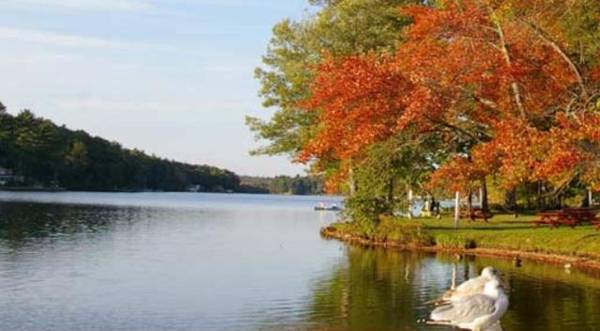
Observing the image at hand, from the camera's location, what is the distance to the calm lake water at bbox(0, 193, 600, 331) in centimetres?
1788

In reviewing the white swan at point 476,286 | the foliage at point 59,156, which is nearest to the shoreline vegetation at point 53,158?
the foliage at point 59,156

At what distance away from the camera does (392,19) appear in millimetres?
40625

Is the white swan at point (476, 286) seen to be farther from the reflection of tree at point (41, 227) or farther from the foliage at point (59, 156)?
the foliage at point (59, 156)

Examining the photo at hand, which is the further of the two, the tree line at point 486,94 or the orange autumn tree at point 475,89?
the orange autumn tree at point 475,89

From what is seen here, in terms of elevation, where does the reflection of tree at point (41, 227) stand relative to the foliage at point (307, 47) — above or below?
below

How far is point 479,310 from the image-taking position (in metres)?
9.95

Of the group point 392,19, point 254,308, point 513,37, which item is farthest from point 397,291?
point 392,19

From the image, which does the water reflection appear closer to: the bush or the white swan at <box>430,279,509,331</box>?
the white swan at <box>430,279,509,331</box>

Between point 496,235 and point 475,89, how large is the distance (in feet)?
54.3

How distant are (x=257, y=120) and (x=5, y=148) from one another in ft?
355

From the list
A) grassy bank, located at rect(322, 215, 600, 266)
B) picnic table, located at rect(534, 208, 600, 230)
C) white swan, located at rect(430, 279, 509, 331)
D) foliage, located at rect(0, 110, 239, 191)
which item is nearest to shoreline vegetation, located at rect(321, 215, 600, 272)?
grassy bank, located at rect(322, 215, 600, 266)

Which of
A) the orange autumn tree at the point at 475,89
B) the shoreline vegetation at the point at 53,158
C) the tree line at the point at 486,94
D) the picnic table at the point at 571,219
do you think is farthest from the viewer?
the shoreline vegetation at the point at 53,158

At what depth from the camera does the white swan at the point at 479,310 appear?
32.6 feet

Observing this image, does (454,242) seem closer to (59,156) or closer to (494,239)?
(494,239)
